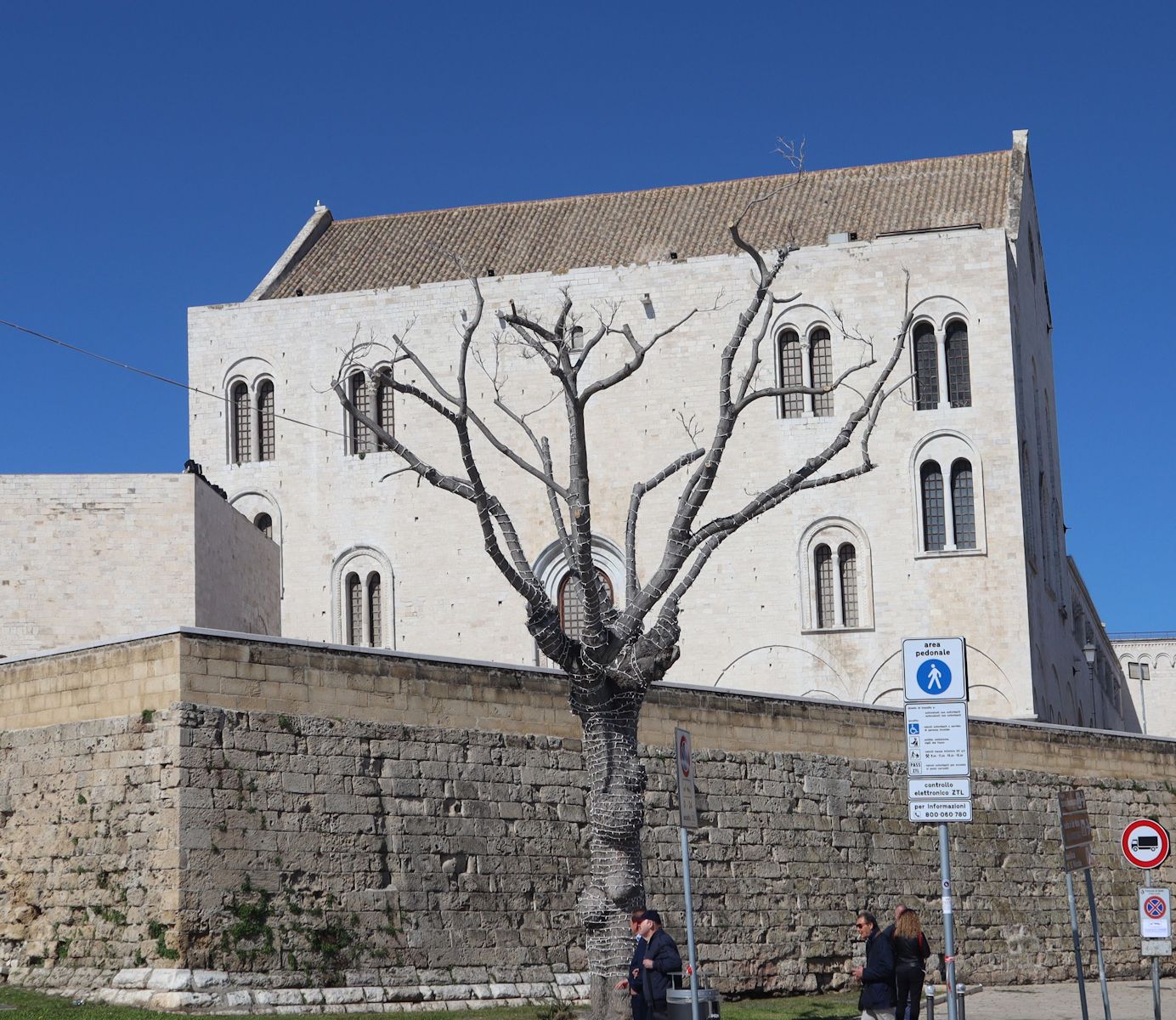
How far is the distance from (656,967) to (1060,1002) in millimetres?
10759

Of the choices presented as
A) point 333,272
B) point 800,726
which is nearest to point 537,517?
point 333,272

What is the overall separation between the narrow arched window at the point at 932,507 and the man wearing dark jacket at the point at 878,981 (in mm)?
23199

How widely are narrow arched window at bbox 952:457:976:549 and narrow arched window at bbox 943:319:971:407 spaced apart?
1383mm

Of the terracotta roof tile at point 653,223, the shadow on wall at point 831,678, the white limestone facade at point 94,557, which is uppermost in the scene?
the terracotta roof tile at point 653,223

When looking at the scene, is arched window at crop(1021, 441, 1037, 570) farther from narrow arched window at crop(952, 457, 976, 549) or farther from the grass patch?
the grass patch

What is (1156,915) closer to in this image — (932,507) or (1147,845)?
(1147,845)

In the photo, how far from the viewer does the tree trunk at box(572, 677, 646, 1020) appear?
669 inches

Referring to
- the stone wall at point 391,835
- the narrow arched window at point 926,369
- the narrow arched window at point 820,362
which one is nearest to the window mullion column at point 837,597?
the narrow arched window at point 820,362

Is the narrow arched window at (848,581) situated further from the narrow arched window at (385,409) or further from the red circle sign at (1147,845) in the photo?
the red circle sign at (1147,845)

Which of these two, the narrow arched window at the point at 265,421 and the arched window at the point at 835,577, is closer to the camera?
the arched window at the point at 835,577

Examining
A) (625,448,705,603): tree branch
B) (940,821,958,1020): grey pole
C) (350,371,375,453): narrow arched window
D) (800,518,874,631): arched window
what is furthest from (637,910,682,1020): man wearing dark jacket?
(350,371,375,453): narrow arched window

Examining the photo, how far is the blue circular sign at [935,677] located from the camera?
577 inches

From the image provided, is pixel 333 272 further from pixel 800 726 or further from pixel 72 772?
pixel 72 772

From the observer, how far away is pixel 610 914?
17.0m
